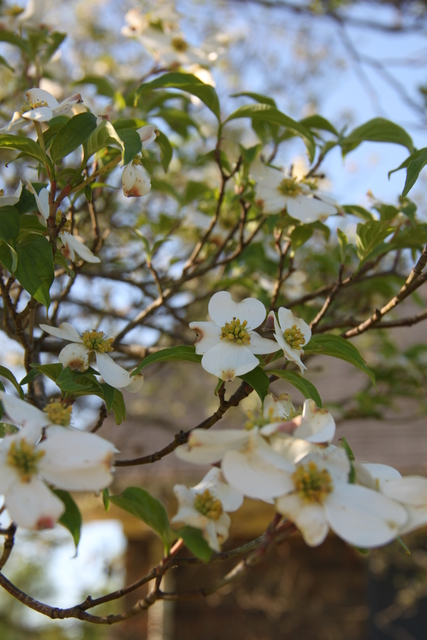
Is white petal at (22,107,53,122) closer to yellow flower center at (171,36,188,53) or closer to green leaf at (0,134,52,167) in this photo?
green leaf at (0,134,52,167)

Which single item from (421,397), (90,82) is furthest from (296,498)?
(421,397)

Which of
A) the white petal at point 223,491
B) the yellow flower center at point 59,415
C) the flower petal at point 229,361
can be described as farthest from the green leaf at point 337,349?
the yellow flower center at point 59,415

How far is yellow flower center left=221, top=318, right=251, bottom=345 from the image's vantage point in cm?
86

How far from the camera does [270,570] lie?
440 cm

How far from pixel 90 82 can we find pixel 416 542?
3.80 m

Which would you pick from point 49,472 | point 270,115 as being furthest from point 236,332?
point 270,115

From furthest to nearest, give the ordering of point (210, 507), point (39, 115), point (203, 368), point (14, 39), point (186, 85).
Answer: point (14, 39)
point (186, 85)
point (203, 368)
point (39, 115)
point (210, 507)

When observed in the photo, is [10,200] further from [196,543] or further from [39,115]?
[196,543]

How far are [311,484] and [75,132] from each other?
0.55 metres

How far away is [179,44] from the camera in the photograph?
167cm

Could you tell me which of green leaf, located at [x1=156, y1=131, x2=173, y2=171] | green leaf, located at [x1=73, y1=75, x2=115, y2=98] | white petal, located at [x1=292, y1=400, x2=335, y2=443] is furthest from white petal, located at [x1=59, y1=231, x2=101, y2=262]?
green leaf, located at [x1=73, y1=75, x2=115, y2=98]

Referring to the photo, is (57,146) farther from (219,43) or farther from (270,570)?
(270,570)

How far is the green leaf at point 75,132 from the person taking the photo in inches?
32.3

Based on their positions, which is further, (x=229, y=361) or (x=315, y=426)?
(x=229, y=361)
